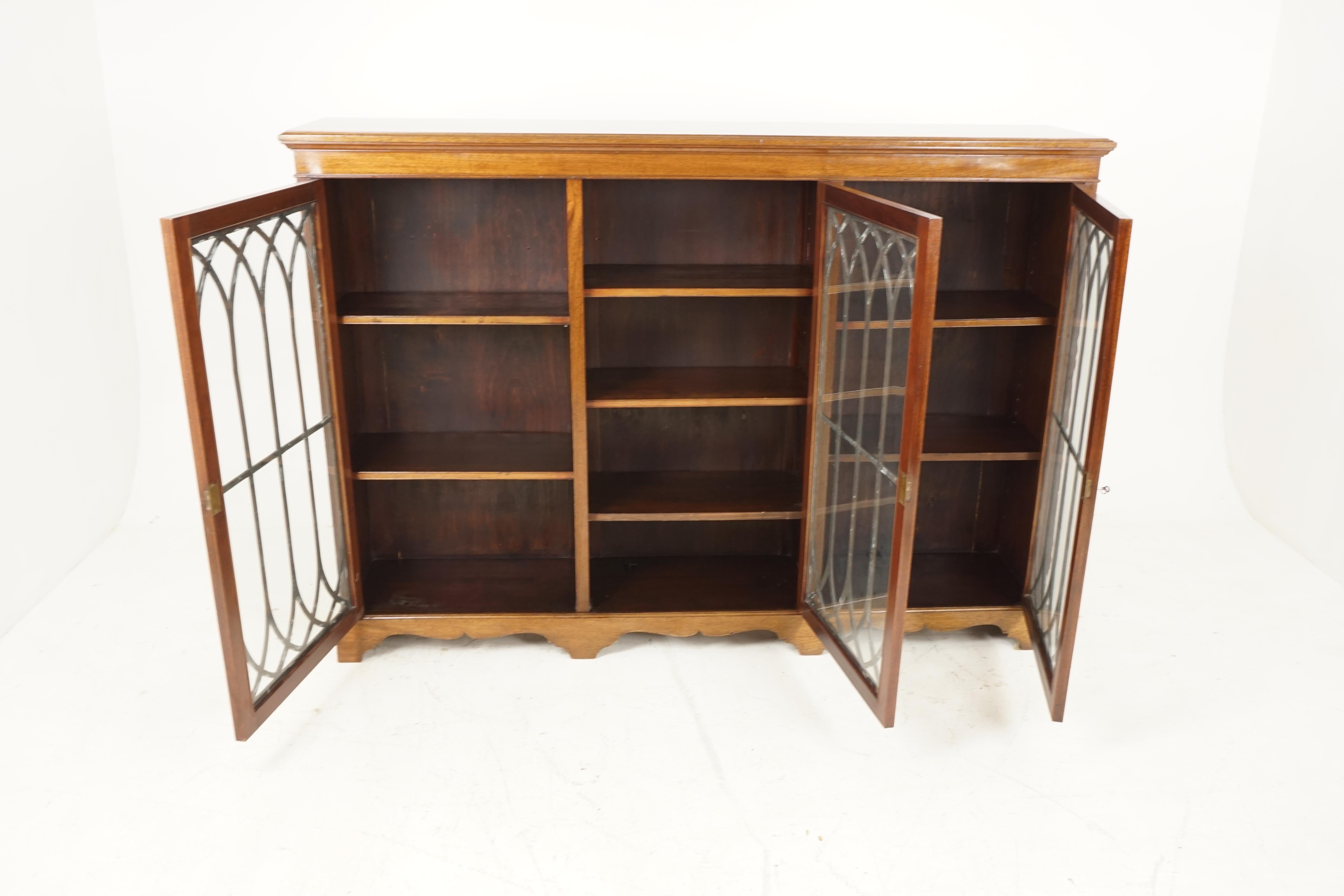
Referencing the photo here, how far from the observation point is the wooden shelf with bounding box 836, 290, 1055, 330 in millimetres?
2842

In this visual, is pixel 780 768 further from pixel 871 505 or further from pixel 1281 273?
pixel 1281 273

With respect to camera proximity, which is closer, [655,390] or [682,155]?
[682,155]

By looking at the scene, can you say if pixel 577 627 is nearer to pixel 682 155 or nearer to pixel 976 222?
pixel 682 155

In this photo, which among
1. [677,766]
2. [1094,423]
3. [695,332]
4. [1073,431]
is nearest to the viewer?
[1094,423]

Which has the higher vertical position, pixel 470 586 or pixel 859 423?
pixel 859 423

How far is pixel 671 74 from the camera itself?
12.1 feet

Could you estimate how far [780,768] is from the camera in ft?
8.96

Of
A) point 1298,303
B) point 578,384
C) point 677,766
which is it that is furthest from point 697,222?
point 1298,303

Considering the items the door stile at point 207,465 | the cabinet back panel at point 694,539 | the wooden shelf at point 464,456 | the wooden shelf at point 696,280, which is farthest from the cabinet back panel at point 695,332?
the door stile at point 207,465

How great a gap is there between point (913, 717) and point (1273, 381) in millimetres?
2142

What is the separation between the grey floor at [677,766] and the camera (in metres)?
2.38

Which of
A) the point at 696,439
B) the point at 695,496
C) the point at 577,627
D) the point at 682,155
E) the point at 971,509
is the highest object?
A: the point at 682,155

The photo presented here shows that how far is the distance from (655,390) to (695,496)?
385 mm

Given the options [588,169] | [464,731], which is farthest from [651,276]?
[464,731]
